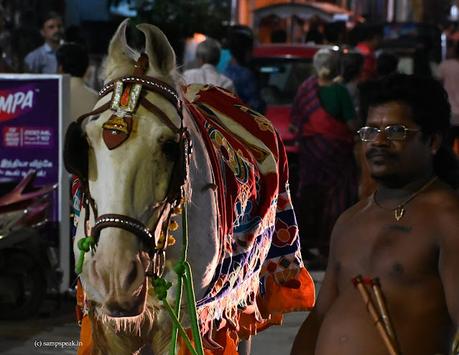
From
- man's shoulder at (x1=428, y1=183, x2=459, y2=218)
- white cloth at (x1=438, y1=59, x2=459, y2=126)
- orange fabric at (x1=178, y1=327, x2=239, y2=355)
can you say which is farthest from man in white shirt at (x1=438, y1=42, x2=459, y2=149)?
man's shoulder at (x1=428, y1=183, x2=459, y2=218)

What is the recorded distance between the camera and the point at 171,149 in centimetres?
537

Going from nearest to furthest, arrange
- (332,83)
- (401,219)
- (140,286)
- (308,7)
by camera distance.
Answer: (401,219), (140,286), (332,83), (308,7)

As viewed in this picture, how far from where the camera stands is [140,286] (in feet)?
16.9

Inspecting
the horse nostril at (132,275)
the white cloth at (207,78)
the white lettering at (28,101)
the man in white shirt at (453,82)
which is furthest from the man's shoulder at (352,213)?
the man in white shirt at (453,82)

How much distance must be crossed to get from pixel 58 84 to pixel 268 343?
227 centimetres

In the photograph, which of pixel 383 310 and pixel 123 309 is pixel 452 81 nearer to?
pixel 123 309

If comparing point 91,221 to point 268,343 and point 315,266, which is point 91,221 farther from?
point 315,266

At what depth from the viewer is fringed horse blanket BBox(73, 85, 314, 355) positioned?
6.15m

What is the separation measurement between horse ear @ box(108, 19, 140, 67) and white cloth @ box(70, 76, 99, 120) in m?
4.67

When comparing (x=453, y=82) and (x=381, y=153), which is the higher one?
(x=381, y=153)

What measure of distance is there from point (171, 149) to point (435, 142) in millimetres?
1144

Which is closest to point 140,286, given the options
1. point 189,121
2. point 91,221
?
point 91,221

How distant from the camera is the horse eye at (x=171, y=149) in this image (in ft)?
17.6

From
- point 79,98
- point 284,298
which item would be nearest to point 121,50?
point 284,298
